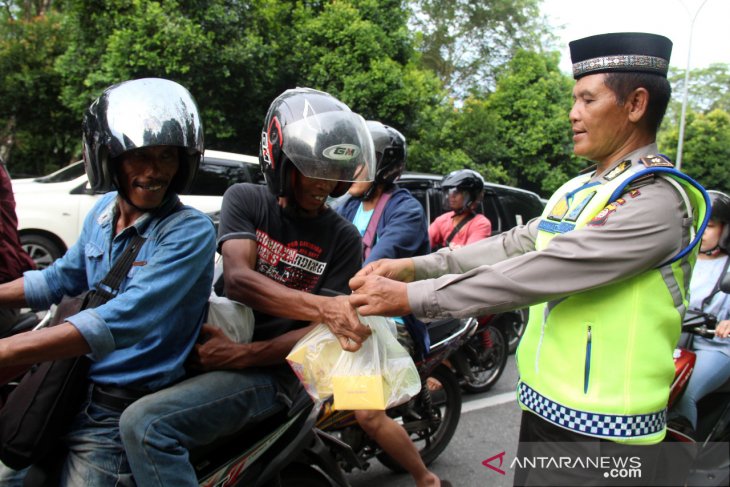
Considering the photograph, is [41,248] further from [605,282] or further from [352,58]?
[605,282]

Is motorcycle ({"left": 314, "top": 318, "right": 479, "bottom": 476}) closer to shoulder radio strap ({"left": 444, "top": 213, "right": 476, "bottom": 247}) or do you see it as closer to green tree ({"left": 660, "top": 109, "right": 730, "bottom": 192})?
shoulder radio strap ({"left": 444, "top": 213, "right": 476, "bottom": 247})

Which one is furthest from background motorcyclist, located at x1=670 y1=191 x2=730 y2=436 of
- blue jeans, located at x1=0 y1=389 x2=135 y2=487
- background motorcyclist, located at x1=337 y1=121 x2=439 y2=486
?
blue jeans, located at x1=0 y1=389 x2=135 y2=487

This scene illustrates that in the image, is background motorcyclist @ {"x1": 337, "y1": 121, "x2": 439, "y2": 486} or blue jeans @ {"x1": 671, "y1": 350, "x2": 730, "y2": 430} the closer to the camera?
blue jeans @ {"x1": 671, "y1": 350, "x2": 730, "y2": 430}

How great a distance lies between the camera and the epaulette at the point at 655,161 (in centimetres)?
163

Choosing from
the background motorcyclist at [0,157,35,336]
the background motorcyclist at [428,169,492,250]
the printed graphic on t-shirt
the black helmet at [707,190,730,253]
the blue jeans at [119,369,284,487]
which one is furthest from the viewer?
the background motorcyclist at [428,169,492,250]

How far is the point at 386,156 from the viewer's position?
153 inches

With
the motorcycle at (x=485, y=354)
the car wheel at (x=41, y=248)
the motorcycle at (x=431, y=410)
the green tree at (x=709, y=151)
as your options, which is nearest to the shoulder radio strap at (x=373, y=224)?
the motorcycle at (x=431, y=410)

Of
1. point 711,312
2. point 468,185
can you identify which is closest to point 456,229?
point 468,185

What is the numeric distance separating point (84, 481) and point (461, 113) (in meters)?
15.2

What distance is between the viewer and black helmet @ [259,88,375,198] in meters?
2.26

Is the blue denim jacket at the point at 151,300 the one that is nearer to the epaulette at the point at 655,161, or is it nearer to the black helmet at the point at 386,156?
the epaulette at the point at 655,161

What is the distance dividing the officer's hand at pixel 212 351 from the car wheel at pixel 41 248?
6.32m

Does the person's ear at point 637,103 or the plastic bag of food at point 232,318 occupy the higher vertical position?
the person's ear at point 637,103

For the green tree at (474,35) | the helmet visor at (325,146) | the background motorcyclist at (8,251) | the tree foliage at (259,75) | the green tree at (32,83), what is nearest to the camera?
the helmet visor at (325,146)
